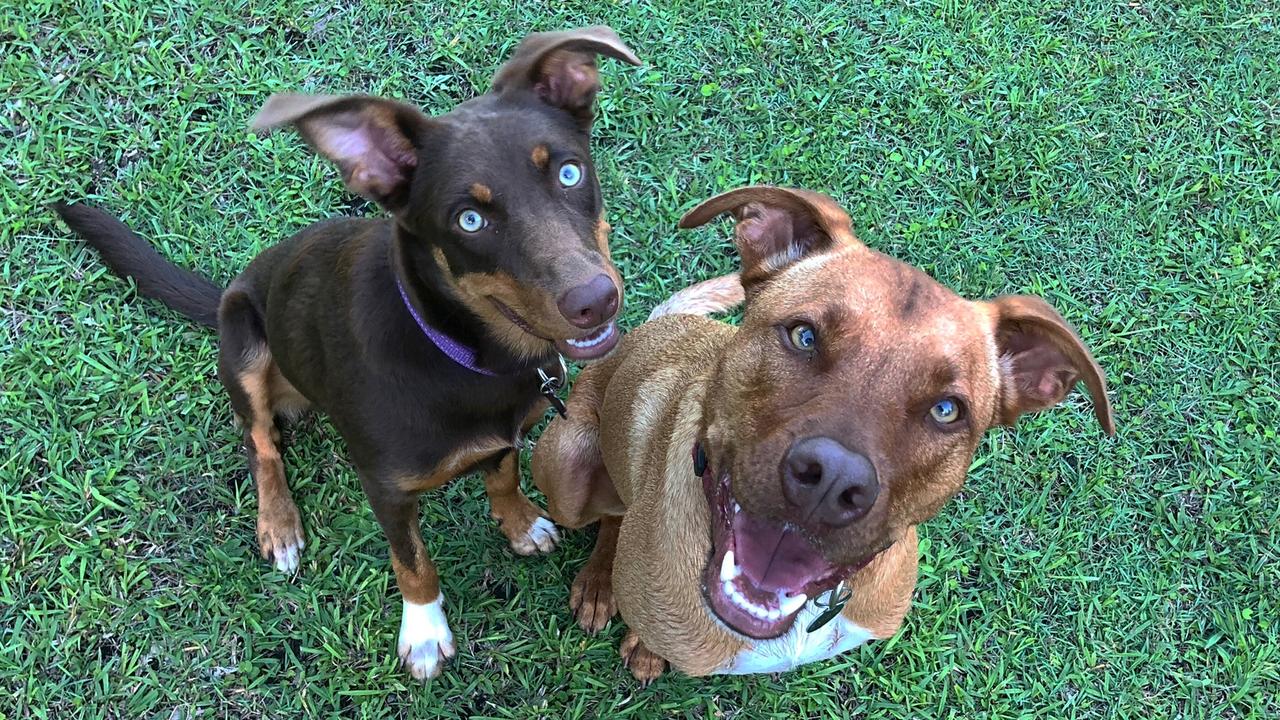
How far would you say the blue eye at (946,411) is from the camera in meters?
2.46

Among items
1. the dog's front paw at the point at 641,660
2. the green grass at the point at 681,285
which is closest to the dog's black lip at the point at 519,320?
the green grass at the point at 681,285

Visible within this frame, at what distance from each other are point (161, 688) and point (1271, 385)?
18.6 feet

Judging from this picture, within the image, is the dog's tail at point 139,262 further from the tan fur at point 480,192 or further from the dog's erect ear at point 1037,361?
the dog's erect ear at point 1037,361

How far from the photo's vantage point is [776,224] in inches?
115

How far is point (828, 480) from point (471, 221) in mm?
1416

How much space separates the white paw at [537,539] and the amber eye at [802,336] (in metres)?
2.02

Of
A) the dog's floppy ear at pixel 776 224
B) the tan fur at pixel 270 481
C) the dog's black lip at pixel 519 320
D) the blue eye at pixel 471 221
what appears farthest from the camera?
the tan fur at pixel 270 481

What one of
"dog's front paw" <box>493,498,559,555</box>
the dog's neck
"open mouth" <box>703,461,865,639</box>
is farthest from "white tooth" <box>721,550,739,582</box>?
"dog's front paw" <box>493,498,559,555</box>

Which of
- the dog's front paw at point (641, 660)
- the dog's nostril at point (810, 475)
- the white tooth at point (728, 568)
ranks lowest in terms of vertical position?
the dog's front paw at point (641, 660)

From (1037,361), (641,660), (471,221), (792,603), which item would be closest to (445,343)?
(471,221)

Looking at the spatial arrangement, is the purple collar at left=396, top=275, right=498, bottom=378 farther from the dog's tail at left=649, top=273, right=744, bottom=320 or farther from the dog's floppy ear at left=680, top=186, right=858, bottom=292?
the dog's tail at left=649, top=273, right=744, bottom=320

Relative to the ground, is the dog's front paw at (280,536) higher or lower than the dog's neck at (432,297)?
lower

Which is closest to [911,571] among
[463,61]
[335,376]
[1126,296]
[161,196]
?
[335,376]

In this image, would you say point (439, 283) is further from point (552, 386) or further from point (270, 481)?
point (270, 481)
